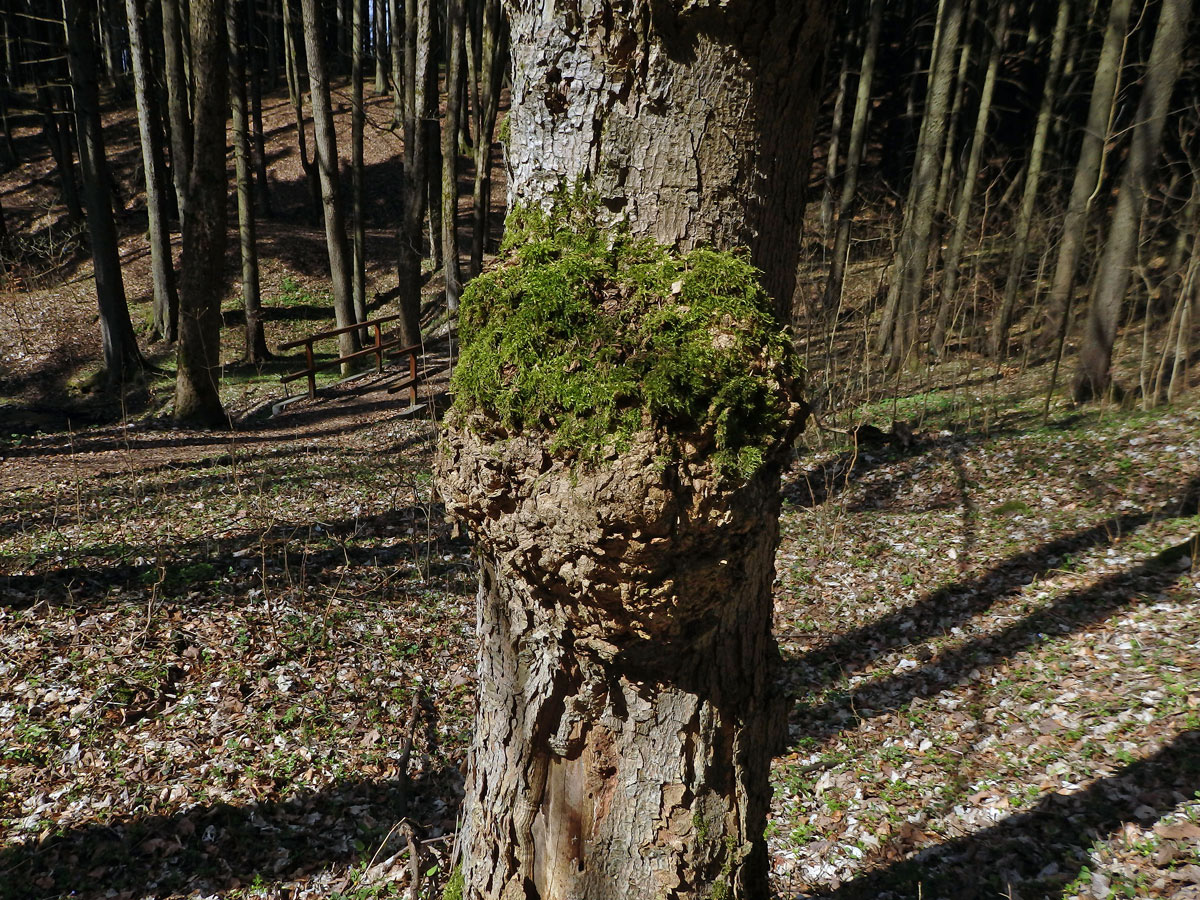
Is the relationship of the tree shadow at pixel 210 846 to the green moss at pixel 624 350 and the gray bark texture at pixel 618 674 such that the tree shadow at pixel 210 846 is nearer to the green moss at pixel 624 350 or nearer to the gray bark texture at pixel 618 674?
the gray bark texture at pixel 618 674

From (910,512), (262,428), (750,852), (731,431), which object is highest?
(731,431)

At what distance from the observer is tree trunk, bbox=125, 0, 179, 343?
13.3 metres

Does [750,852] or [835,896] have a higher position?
[750,852]

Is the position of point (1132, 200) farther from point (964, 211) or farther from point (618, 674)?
point (618, 674)

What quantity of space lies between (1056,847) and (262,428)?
1098 centimetres

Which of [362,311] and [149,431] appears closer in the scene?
[149,431]

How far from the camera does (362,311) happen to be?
1644 centimetres

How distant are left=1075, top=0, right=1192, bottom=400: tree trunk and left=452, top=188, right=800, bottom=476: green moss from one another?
10.1m

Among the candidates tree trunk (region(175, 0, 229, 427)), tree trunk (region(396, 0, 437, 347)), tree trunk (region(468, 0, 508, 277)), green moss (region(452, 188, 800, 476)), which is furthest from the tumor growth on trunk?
tree trunk (region(468, 0, 508, 277))

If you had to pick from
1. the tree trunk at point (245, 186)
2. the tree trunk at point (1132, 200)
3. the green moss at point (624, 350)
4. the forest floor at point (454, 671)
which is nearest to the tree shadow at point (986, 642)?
the forest floor at point (454, 671)

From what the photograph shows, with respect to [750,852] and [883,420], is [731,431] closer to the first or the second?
[750,852]

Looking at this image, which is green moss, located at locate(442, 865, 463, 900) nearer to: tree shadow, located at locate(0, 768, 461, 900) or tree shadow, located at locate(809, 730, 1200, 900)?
tree shadow, located at locate(0, 768, 461, 900)

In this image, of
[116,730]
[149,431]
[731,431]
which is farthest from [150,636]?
[149,431]

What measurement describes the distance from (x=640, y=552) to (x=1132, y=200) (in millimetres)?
10674
